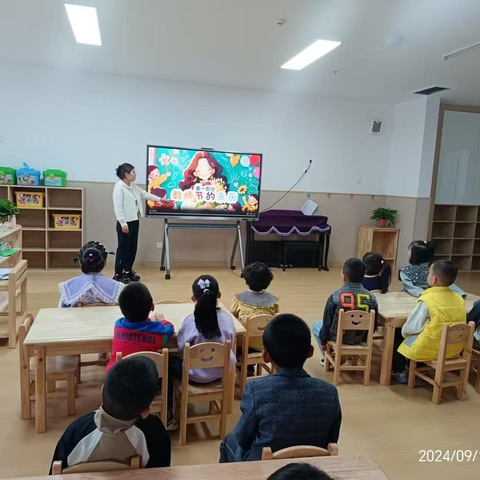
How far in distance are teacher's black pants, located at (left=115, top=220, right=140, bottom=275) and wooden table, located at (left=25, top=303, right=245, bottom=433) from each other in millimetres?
2929

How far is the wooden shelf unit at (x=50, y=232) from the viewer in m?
6.02

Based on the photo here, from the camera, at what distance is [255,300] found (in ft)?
9.45

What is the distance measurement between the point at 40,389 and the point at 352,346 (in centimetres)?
202

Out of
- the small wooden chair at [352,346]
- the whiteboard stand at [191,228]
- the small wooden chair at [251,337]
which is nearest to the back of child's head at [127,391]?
the small wooden chair at [251,337]

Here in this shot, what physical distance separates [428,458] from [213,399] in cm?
118

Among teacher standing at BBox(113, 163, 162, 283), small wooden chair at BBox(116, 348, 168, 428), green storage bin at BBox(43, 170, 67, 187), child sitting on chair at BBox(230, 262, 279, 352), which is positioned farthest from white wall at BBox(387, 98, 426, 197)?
small wooden chair at BBox(116, 348, 168, 428)

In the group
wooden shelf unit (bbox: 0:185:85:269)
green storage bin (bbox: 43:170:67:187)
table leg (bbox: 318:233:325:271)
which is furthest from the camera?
table leg (bbox: 318:233:325:271)

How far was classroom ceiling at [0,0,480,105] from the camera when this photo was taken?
11.7 feet

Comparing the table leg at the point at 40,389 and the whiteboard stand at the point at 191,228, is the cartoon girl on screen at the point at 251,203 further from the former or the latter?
the table leg at the point at 40,389

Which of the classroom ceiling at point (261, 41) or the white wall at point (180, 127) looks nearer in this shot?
the classroom ceiling at point (261, 41)

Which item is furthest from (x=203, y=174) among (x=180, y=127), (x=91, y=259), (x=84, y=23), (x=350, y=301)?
(x=350, y=301)

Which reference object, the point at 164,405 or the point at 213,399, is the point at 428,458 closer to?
the point at 213,399

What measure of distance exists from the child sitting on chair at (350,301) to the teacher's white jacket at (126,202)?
318 centimetres
